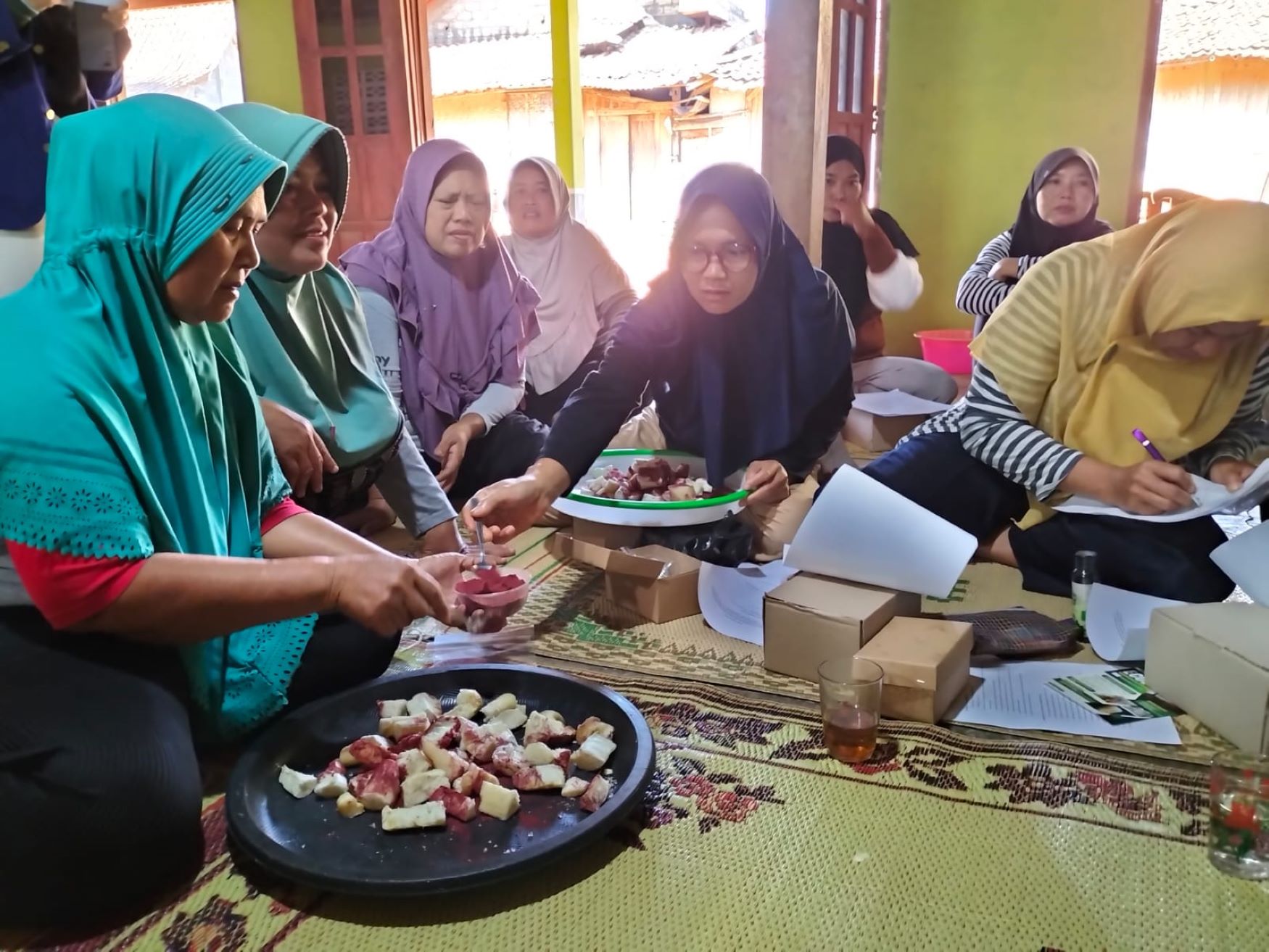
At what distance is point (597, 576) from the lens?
76.4 inches

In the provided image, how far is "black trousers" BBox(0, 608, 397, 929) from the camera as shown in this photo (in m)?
0.93

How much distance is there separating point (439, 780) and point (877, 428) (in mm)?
2276

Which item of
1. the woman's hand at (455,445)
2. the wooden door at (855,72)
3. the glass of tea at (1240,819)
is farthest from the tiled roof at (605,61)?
the glass of tea at (1240,819)

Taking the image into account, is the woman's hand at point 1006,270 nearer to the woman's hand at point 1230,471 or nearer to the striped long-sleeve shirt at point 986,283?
the striped long-sleeve shirt at point 986,283

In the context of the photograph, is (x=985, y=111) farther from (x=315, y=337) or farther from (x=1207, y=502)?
(x=315, y=337)

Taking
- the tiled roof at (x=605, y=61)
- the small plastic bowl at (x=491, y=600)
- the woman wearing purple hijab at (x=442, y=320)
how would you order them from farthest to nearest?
1. the tiled roof at (x=605, y=61)
2. the woman wearing purple hijab at (x=442, y=320)
3. the small plastic bowl at (x=491, y=600)

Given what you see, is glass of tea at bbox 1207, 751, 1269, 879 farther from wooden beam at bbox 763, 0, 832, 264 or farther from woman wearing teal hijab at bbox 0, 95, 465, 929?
wooden beam at bbox 763, 0, 832, 264

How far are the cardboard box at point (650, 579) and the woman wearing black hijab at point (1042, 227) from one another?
214 cm

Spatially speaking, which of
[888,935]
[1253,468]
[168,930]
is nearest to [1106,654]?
[1253,468]

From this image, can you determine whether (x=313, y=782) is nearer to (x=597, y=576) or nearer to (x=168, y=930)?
(x=168, y=930)


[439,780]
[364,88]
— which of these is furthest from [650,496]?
[364,88]

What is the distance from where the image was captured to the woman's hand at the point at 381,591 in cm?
106

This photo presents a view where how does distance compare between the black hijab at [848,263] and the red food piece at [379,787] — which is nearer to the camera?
the red food piece at [379,787]

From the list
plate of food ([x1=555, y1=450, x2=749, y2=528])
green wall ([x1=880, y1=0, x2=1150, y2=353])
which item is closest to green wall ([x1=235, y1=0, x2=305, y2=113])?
green wall ([x1=880, y1=0, x2=1150, y2=353])
